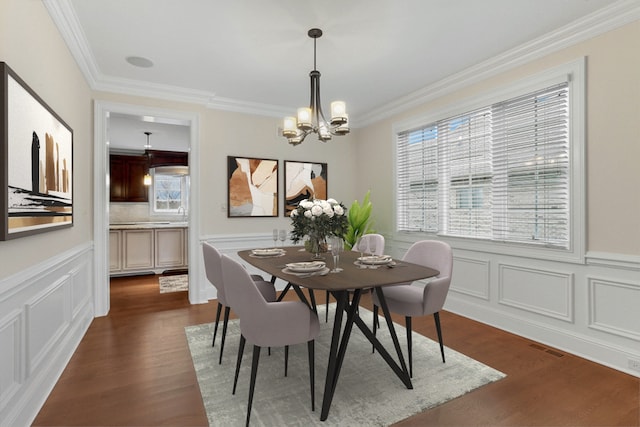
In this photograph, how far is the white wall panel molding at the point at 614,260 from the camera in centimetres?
237

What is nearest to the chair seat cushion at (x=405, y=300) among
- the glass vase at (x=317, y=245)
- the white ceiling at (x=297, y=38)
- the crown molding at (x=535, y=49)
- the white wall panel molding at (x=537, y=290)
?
the glass vase at (x=317, y=245)

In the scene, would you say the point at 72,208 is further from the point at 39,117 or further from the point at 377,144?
the point at 377,144

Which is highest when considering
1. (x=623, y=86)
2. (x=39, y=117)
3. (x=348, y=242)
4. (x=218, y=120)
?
(x=218, y=120)

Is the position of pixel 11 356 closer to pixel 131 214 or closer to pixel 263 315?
pixel 263 315

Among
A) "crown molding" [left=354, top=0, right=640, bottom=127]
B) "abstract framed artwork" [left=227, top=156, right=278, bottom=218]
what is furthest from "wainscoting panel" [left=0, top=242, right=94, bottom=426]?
"crown molding" [left=354, top=0, right=640, bottom=127]

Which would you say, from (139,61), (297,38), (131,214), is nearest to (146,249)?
(131,214)

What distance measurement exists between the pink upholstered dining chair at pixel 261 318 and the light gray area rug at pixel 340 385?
0.16 meters

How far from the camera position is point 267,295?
272 cm

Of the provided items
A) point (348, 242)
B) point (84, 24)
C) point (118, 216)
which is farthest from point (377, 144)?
point (118, 216)

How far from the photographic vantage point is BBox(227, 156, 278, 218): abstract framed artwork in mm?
4551

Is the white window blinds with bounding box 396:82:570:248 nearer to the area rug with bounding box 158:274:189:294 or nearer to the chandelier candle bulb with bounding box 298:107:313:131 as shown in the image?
the chandelier candle bulb with bounding box 298:107:313:131

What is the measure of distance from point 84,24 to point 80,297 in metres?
2.36

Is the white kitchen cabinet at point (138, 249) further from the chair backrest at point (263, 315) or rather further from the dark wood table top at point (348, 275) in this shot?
the chair backrest at point (263, 315)

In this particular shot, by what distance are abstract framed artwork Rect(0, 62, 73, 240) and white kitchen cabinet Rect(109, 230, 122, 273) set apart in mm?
3587
